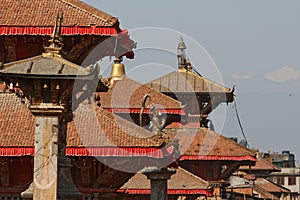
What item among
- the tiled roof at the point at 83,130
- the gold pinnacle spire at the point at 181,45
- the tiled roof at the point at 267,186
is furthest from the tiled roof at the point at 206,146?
the tiled roof at the point at 267,186

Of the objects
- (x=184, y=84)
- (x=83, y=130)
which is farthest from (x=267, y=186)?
(x=83, y=130)

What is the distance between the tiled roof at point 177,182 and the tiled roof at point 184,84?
7575 mm

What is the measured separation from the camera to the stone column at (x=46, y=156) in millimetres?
17312

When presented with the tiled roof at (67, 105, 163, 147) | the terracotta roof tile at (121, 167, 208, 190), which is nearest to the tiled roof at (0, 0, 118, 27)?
the tiled roof at (67, 105, 163, 147)

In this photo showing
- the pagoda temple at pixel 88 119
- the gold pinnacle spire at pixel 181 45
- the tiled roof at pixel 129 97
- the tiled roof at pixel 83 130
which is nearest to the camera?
the pagoda temple at pixel 88 119

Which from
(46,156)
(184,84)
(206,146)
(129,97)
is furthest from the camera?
(184,84)

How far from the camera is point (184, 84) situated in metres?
45.8

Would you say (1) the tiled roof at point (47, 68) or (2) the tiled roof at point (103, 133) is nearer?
(1) the tiled roof at point (47, 68)

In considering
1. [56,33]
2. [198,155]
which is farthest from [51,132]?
[198,155]

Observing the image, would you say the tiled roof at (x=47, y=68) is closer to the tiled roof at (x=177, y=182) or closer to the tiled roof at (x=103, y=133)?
the tiled roof at (x=103, y=133)

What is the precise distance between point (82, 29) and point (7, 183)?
490 cm

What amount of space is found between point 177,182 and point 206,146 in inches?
239

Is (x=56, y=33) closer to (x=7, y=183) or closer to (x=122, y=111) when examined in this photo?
(x=7, y=183)

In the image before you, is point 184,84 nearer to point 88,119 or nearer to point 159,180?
point 88,119
